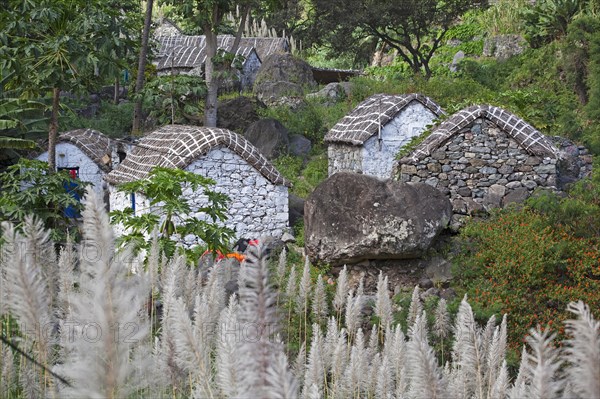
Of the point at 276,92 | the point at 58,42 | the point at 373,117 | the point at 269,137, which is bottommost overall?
the point at 269,137

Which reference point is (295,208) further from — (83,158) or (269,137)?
(83,158)

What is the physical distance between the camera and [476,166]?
53.9 feet

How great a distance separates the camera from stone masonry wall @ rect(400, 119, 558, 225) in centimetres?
1631

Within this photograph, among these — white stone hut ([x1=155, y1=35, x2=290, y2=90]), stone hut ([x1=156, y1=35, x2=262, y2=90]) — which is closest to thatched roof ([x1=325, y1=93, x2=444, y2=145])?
stone hut ([x1=156, y1=35, x2=262, y2=90])

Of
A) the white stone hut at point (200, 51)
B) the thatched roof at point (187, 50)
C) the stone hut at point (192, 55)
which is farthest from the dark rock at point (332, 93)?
the thatched roof at point (187, 50)

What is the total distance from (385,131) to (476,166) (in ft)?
11.3

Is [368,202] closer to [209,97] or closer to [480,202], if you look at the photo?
[480,202]

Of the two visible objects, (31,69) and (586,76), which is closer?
(31,69)

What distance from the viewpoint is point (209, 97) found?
2372 centimetres

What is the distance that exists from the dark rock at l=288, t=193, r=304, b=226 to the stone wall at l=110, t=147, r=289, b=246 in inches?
24.9

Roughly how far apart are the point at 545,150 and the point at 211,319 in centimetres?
1292

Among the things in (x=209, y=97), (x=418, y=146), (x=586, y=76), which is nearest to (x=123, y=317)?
(x=418, y=146)

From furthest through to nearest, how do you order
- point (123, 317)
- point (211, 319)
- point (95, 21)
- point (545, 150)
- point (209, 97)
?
point (209, 97) < point (545, 150) < point (95, 21) < point (211, 319) < point (123, 317)

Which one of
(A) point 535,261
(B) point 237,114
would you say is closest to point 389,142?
(B) point 237,114
